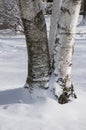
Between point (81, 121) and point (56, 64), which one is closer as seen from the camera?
point (81, 121)

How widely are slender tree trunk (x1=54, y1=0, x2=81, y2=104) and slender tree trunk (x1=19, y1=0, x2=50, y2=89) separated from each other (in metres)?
0.18

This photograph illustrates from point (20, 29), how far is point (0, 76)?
11209mm

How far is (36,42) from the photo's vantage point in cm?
630

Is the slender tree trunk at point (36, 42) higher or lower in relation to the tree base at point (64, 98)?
higher

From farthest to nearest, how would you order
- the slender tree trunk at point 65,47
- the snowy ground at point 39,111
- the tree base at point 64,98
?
the tree base at point 64,98, the slender tree trunk at point 65,47, the snowy ground at point 39,111

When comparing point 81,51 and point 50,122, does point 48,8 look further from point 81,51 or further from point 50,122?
point 50,122

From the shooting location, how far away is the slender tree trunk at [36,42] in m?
6.17

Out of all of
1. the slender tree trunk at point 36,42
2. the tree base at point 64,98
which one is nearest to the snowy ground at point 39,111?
the tree base at point 64,98

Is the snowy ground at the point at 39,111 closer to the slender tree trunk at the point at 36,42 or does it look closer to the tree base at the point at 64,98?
the tree base at the point at 64,98

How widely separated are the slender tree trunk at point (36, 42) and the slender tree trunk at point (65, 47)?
0.18m

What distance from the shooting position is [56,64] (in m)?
6.44

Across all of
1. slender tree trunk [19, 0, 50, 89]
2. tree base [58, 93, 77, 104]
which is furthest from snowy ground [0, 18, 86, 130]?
slender tree trunk [19, 0, 50, 89]

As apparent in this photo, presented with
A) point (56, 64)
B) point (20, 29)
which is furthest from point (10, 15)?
point (56, 64)

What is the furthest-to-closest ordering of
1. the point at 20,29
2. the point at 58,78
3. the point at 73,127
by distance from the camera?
the point at 20,29, the point at 58,78, the point at 73,127
